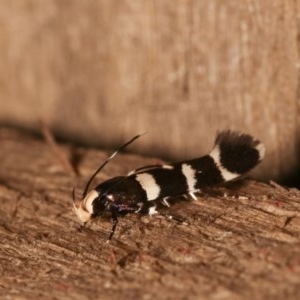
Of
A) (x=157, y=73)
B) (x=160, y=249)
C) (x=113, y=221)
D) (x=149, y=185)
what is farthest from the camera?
(x=157, y=73)

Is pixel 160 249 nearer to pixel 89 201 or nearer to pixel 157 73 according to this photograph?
pixel 89 201

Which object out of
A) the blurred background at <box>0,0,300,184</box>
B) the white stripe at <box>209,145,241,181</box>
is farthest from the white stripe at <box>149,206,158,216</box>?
the blurred background at <box>0,0,300,184</box>

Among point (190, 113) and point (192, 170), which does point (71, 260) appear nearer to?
point (192, 170)

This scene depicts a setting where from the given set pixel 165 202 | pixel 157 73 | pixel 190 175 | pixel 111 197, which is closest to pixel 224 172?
pixel 190 175

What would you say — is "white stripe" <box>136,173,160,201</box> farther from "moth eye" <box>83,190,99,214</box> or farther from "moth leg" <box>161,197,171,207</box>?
"moth eye" <box>83,190,99,214</box>

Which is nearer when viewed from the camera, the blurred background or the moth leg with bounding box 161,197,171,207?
the moth leg with bounding box 161,197,171,207
